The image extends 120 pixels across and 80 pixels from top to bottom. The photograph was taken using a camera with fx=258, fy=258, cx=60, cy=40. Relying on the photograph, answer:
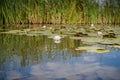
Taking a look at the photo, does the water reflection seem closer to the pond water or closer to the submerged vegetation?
the pond water

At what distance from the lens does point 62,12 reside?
35.3 ft

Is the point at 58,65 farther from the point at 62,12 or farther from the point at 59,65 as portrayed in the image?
the point at 62,12

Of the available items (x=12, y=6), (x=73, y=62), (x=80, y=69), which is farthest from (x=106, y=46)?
(x=12, y=6)

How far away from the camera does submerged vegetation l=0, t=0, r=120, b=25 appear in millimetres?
9898

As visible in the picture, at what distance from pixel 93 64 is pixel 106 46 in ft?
4.71

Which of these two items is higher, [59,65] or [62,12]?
[62,12]

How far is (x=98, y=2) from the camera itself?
36.7 feet

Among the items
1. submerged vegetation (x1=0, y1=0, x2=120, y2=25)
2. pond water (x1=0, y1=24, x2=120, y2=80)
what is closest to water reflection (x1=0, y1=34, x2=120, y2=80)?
pond water (x1=0, y1=24, x2=120, y2=80)

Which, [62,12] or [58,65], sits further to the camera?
[62,12]

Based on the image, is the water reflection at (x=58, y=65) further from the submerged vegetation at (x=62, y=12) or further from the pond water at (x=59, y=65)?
the submerged vegetation at (x=62, y=12)

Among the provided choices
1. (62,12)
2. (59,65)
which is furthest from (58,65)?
(62,12)

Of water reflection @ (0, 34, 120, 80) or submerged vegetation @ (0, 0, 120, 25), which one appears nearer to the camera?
water reflection @ (0, 34, 120, 80)

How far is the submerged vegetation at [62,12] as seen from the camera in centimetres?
990

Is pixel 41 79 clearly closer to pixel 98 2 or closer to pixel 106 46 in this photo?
pixel 106 46
